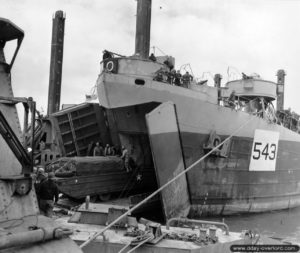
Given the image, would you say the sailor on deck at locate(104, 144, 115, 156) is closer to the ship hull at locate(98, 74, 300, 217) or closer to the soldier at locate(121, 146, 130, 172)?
the soldier at locate(121, 146, 130, 172)

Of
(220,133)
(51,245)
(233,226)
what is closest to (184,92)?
(220,133)

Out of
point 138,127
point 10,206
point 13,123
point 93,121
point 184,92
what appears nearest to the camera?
point 10,206

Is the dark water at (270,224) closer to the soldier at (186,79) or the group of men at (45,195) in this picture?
the soldier at (186,79)

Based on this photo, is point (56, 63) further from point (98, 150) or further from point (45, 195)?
point (45, 195)

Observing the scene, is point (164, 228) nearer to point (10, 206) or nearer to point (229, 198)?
point (10, 206)

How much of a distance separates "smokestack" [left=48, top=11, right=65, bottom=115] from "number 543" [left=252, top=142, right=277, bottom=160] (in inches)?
478

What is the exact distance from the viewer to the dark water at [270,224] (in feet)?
36.8

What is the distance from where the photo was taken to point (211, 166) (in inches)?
441

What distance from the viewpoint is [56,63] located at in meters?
20.7

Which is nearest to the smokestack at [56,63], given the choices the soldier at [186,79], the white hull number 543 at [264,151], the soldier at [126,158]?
the soldier at [126,158]

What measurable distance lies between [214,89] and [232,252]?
756 centimetres

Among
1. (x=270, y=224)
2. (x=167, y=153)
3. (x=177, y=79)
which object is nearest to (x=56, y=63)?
(x=177, y=79)

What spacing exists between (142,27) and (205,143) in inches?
167

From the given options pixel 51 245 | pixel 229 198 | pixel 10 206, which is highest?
pixel 10 206
